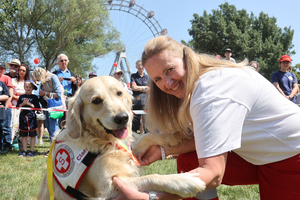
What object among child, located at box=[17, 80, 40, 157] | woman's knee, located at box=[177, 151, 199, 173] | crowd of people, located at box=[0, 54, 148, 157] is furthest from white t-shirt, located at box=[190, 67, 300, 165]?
child, located at box=[17, 80, 40, 157]

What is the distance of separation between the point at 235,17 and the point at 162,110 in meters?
31.0

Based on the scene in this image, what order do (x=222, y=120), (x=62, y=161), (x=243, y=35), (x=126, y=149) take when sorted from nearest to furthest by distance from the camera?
(x=222, y=120) < (x=62, y=161) < (x=126, y=149) < (x=243, y=35)

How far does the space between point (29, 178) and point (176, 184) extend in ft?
9.89

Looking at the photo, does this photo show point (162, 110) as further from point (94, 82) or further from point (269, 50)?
point (269, 50)

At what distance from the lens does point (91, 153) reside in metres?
1.88

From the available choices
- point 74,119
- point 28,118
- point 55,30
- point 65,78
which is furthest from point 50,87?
point 55,30

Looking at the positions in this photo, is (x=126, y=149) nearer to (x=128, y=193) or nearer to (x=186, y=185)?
(x=128, y=193)

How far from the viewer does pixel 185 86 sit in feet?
5.27

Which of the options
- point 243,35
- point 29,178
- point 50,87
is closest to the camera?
point 29,178

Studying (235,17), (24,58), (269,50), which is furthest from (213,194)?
(235,17)

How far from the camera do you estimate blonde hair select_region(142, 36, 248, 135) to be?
1.61 meters

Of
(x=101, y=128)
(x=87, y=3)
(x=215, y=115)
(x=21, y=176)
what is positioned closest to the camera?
(x=215, y=115)

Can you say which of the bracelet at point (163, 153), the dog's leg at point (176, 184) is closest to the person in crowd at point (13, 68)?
the bracelet at point (163, 153)

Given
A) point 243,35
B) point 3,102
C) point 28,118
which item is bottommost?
point 28,118
